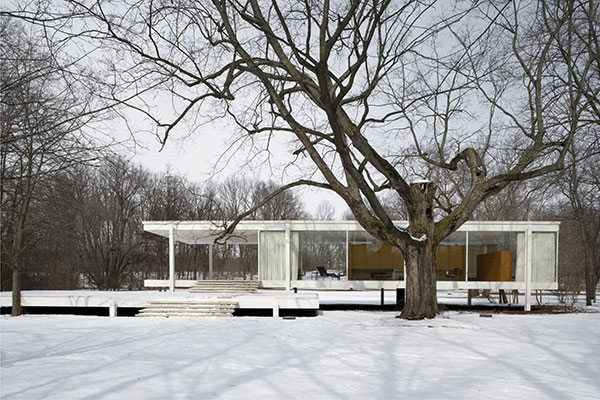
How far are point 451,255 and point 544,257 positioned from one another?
9.41 feet

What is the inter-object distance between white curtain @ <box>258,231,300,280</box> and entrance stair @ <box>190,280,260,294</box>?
0.48 meters

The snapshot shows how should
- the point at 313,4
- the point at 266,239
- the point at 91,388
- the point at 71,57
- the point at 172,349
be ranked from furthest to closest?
the point at 266,239, the point at 313,4, the point at 172,349, the point at 71,57, the point at 91,388

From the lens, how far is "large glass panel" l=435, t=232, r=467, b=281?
53.4 feet

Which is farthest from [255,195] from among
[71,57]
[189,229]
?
[71,57]

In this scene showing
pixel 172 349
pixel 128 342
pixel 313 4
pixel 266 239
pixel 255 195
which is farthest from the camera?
pixel 255 195

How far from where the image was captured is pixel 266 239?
54.2ft

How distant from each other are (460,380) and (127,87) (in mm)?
6761

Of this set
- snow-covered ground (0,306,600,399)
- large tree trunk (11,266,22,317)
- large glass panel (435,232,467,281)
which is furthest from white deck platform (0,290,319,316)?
large glass panel (435,232,467,281)

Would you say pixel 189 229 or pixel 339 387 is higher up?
pixel 189 229

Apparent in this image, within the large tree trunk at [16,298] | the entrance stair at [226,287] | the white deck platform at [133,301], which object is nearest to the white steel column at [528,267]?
the white deck platform at [133,301]

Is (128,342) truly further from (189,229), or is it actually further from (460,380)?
(189,229)

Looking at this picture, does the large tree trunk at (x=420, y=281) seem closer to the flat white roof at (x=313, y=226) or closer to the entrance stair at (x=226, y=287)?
the flat white roof at (x=313, y=226)

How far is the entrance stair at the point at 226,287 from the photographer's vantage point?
53.0 ft

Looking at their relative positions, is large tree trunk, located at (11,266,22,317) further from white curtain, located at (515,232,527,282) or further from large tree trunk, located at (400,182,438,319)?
white curtain, located at (515,232,527,282)
